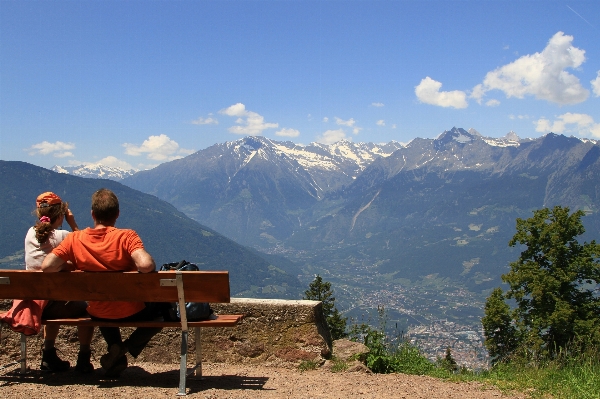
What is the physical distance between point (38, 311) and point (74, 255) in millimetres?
878

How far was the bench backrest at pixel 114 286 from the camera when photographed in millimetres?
4711

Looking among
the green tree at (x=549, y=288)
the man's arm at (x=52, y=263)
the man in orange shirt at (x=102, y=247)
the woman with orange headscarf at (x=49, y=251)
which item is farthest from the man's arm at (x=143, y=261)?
the green tree at (x=549, y=288)

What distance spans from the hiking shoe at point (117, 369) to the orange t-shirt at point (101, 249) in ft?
3.21

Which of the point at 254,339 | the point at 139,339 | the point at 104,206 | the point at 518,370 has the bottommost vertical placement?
the point at 518,370

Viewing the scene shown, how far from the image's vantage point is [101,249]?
4.84m

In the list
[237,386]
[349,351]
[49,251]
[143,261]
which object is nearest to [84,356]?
[49,251]

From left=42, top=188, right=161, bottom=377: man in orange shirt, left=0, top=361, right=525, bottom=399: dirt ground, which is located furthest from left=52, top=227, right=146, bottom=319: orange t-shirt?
left=0, top=361, right=525, bottom=399: dirt ground

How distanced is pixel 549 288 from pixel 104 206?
2436 centimetres

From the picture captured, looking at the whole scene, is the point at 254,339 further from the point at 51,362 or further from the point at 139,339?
the point at 51,362

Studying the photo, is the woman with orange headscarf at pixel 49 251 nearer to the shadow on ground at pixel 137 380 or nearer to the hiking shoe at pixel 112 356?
the shadow on ground at pixel 137 380

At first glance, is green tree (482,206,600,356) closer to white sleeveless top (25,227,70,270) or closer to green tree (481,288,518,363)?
green tree (481,288,518,363)

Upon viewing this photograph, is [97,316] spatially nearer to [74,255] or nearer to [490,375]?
[74,255]

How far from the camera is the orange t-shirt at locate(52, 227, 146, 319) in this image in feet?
15.8

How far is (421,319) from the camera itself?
645 ft
